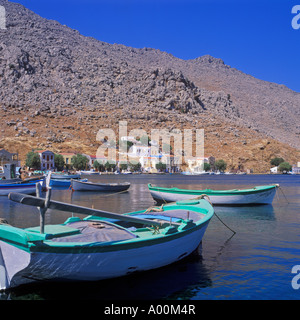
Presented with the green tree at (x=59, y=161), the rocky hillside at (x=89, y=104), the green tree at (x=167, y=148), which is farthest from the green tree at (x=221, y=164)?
the green tree at (x=59, y=161)

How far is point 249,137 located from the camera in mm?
149125

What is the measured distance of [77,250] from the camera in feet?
26.5

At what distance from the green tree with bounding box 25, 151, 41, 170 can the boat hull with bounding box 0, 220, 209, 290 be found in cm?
9205

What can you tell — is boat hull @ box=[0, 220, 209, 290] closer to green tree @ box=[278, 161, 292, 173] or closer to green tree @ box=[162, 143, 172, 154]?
green tree @ box=[162, 143, 172, 154]

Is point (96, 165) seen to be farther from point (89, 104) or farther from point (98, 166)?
point (89, 104)

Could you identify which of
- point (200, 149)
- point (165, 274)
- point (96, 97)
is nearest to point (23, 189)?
point (165, 274)

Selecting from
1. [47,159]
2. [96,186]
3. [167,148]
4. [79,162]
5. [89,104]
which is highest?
[89,104]

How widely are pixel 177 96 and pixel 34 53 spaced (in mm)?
73224

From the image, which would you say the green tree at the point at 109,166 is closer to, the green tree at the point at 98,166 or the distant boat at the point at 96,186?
the green tree at the point at 98,166

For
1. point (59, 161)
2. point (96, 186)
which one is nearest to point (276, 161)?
point (59, 161)

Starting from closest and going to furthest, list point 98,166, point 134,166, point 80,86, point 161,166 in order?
point 98,166 < point 161,166 < point 134,166 < point 80,86

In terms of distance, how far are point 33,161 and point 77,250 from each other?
92.9 metres

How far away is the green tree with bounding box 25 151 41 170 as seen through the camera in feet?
315
